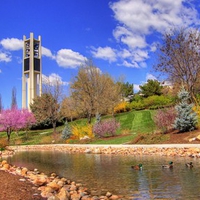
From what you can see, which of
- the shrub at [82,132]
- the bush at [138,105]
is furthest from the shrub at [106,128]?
the bush at [138,105]

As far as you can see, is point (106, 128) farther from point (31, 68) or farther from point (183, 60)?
point (31, 68)

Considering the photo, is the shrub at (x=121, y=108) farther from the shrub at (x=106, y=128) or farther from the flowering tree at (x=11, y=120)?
the shrub at (x=106, y=128)

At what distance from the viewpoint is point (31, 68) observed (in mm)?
54531

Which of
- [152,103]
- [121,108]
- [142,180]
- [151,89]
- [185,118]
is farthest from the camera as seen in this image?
[151,89]

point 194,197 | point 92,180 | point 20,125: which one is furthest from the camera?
point 20,125

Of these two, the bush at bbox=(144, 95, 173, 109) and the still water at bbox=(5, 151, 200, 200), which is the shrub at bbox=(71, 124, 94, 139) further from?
the bush at bbox=(144, 95, 173, 109)

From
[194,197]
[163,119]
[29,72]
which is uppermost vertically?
[29,72]

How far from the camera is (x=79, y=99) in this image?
34875 millimetres

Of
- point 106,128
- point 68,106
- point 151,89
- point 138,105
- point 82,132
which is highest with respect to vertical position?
point 151,89

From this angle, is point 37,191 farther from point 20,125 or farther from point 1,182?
point 20,125

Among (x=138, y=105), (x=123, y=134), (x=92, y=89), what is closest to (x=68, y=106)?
(x=92, y=89)

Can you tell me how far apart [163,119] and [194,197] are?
12307 mm

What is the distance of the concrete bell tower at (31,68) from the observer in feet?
178

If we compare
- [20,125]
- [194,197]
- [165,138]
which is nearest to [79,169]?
[194,197]
